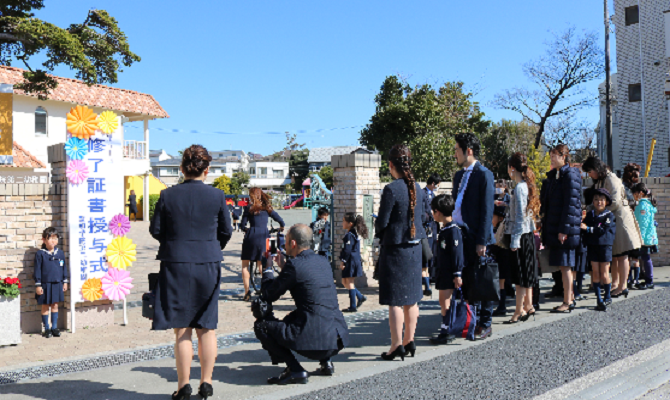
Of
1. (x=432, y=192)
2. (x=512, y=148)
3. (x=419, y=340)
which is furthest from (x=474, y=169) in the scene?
(x=512, y=148)

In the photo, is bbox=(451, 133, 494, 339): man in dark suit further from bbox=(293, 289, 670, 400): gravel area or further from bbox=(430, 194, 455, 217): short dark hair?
bbox=(293, 289, 670, 400): gravel area

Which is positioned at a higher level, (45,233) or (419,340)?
(45,233)

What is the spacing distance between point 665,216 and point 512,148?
1268 inches

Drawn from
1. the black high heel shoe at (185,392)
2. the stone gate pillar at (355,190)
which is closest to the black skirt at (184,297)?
the black high heel shoe at (185,392)

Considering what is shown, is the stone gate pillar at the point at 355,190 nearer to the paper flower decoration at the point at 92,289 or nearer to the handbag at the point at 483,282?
the paper flower decoration at the point at 92,289

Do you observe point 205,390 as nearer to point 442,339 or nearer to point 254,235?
point 442,339

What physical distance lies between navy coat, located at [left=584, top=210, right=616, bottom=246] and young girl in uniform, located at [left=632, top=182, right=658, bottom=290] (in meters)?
1.69

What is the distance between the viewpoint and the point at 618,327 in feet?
20.1

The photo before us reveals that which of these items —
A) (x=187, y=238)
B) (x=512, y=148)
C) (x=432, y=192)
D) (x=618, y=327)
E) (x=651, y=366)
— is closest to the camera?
(x=187, y=238)

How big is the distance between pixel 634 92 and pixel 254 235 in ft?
98.2

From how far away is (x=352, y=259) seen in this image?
783 cm

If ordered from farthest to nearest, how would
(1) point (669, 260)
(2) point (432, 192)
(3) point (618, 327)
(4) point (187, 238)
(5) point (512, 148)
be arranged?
(5) point (512, 148) → (1) point (669, 260) → (2) point (432, 192) → (3) point (618, 327) → (4) point (187, 238)

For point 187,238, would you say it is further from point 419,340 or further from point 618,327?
point 618,327

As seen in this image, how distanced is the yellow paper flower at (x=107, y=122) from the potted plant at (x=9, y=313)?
6.85 ft
